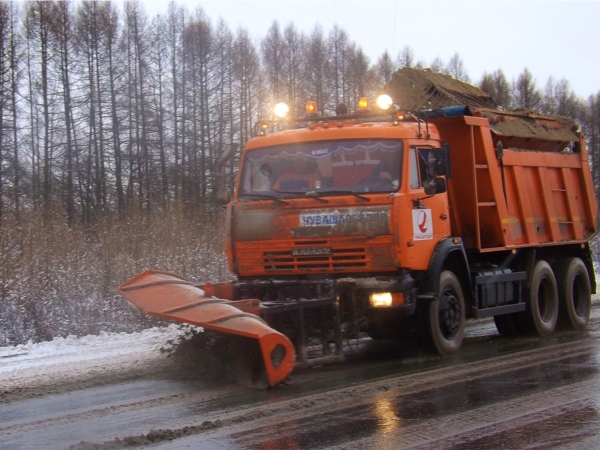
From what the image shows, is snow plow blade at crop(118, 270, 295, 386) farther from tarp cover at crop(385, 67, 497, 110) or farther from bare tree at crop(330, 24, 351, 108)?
bare tree at crop(330, 24, 351, 108)

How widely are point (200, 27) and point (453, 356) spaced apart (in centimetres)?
3237

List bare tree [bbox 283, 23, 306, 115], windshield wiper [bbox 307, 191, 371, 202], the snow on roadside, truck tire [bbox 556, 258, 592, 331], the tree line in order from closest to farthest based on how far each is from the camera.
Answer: windshield wiper [bbox 307, 191, 371, 202]
the snow on roadside
truck tire [bbox 556, 258, 592, 331]
the tree line
bare tree [bbox 283, 23, 306, 115]

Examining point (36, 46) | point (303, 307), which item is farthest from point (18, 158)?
point (303, 307)

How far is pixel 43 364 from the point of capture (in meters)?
8.90

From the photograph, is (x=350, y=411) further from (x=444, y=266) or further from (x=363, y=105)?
(x=363, y=105)

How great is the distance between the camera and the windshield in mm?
8711

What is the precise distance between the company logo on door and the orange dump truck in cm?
2

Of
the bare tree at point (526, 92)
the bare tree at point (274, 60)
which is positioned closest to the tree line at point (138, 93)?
the bare tree at point (274, 60)

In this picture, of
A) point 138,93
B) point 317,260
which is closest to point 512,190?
point 317,260

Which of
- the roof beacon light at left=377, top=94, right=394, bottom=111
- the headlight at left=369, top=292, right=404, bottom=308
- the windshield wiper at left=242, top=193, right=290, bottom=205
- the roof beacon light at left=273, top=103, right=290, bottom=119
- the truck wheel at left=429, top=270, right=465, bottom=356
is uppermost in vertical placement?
the roof beacon light at left=273, top=103, right=290, bottom=119

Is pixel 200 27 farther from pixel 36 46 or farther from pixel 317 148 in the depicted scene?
pixel 317 148

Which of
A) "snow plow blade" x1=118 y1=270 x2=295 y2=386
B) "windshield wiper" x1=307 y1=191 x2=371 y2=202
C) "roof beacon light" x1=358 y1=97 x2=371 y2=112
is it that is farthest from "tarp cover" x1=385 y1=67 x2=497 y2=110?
"snow plow blade" x1=118 y1=270 x2=295 y2=386

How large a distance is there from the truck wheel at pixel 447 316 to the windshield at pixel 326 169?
5.05ft

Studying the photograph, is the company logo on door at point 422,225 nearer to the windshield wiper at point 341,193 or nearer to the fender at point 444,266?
the fender at point 444,266
